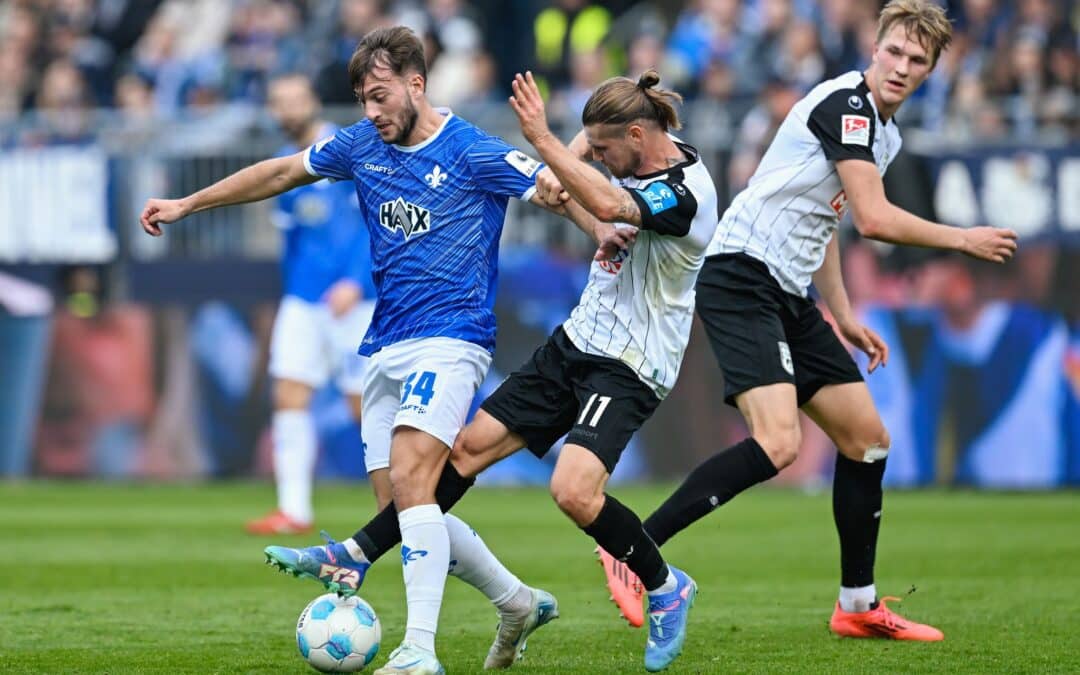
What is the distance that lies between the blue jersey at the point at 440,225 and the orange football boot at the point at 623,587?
1.04 meters

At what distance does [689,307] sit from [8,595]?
392 cm

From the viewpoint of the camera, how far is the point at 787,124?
→ 24.2 feet

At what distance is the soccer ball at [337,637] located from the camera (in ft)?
20.3

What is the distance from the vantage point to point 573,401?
672cm

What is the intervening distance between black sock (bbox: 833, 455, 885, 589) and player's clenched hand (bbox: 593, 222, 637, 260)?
148 centimetres

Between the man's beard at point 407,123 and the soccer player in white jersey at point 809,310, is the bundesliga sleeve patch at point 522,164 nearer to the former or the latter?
the man's beard at point 407,123

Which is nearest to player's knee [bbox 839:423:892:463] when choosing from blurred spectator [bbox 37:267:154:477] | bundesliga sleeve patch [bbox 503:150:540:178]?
bundesliga sleeve patch [bbox 503:150:540:178]

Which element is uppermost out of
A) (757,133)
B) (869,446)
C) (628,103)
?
(757,133)

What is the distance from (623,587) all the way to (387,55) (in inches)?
89.8

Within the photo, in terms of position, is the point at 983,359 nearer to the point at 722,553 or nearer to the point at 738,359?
the point at 722,553

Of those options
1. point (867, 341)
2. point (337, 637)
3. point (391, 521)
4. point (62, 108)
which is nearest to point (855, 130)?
point (867, 341)

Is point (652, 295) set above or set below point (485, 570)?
above

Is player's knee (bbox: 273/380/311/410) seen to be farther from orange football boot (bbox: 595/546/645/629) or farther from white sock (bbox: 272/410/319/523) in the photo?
orange football boot (bbox: 595/546/645/629)

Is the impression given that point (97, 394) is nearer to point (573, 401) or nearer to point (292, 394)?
point (292, 394)
